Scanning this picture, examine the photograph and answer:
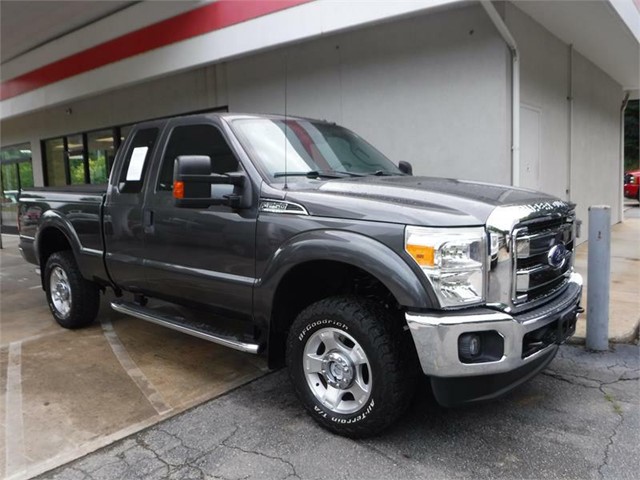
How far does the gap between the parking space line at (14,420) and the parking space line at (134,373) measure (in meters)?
0.78

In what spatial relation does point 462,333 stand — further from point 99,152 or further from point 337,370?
point 99,152

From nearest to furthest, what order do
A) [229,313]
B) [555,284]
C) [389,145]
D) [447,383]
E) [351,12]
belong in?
1. [447,383]
2. [555,284]
3. [229,313]
4. [351,12]
5. [389,145]

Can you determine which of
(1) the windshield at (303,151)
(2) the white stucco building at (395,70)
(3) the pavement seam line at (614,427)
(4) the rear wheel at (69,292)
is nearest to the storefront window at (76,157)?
(2) the white stucco building at (395,70)

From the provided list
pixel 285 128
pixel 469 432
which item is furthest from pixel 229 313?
pixel 469 432

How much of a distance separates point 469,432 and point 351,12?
5.73 metres

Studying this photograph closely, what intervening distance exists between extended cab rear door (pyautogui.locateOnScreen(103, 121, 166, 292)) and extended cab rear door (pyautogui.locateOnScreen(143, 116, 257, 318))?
122mm

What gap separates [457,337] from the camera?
2.87m

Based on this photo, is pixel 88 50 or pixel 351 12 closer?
pixel 351 12

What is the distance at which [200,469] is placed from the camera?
10.1 ft

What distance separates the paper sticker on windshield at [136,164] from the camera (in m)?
4.79

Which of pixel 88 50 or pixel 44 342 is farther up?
pixel 88 50

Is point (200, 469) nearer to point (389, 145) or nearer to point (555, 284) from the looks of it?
point (555, 284)

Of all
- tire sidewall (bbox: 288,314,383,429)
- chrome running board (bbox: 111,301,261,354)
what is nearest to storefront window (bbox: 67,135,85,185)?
chrome running board (bbox: 111,301,261,354)

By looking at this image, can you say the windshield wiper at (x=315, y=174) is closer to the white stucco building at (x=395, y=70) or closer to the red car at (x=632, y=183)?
the white stucco building at (x=395, y=70)
